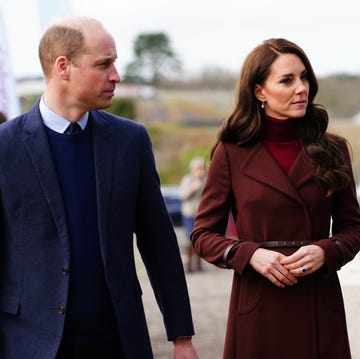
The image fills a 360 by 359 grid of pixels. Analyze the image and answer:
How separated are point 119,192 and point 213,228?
61 cm

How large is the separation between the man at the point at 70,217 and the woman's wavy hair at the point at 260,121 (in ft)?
1.93

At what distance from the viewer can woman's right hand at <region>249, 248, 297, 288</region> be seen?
3312 millimetres

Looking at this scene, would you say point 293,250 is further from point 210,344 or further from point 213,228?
point 210,344

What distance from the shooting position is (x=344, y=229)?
3506 mm

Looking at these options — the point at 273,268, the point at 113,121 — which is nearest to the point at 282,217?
the point at 273,268

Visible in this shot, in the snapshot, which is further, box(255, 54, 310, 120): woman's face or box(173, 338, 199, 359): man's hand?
→ box(255, 54, 310, 120): woman's face

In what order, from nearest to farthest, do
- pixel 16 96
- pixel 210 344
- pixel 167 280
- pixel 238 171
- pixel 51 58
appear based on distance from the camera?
pixel 51 58
pixel 167 280
pixel 238 171
pixel 210 344
pixel 16 96

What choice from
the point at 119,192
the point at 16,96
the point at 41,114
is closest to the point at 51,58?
the point at 41,114

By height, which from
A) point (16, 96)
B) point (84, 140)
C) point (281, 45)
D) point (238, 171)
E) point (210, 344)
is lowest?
point (210, 344)

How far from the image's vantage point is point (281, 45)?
352 cm

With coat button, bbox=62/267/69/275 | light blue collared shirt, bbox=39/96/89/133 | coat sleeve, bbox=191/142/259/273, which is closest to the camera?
coat button, bbox=62/267/69/275

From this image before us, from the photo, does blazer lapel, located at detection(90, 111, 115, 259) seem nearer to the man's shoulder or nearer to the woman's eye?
the man's shoulder

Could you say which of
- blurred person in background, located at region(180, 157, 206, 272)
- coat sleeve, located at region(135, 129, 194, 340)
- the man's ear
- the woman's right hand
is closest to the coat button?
coat sleeve, located at region(135, 129, 194, 340)

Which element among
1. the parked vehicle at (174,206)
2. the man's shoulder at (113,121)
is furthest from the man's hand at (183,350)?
the parked vehicle at (174,206)
